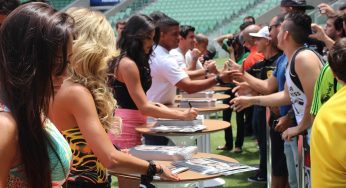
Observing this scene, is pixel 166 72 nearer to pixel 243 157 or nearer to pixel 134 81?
pixel 134 81

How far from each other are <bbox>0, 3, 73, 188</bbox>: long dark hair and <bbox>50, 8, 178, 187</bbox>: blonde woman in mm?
731

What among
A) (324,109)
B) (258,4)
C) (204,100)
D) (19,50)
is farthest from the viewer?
(258,4)

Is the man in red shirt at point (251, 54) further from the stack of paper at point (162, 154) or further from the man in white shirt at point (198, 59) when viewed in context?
the stack of paper at point (162, 154)

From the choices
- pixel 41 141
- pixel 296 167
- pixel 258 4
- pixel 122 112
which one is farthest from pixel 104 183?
pixel 258 4

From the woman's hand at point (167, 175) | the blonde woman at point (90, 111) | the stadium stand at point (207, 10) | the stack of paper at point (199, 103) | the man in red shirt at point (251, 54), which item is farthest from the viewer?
the stadium stand at point (207, 10)

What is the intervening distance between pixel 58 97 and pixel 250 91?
2.72 metres

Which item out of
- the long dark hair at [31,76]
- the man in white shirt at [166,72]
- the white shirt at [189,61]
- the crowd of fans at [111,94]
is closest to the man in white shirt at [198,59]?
the white shirt at [189,61]

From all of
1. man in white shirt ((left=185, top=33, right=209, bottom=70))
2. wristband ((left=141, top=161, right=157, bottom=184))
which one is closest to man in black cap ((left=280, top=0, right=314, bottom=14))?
man in white shirt ((left=185, top=33, right=209, bottom=70))

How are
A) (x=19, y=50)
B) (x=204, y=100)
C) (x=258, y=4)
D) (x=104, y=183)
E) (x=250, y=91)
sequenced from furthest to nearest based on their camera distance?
1. (x=258, y=4)
2. (x=204, y=100)
3. (x=250, y=91)
4. (x=104, y=183)
5. (x=19, y=50)

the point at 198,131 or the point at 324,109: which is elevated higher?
the point at 324,109

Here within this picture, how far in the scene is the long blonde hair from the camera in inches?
92.6

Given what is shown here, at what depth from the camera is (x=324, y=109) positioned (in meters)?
1.79

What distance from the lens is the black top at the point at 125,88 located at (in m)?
3.59

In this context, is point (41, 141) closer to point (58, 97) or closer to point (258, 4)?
point (58, 97)
